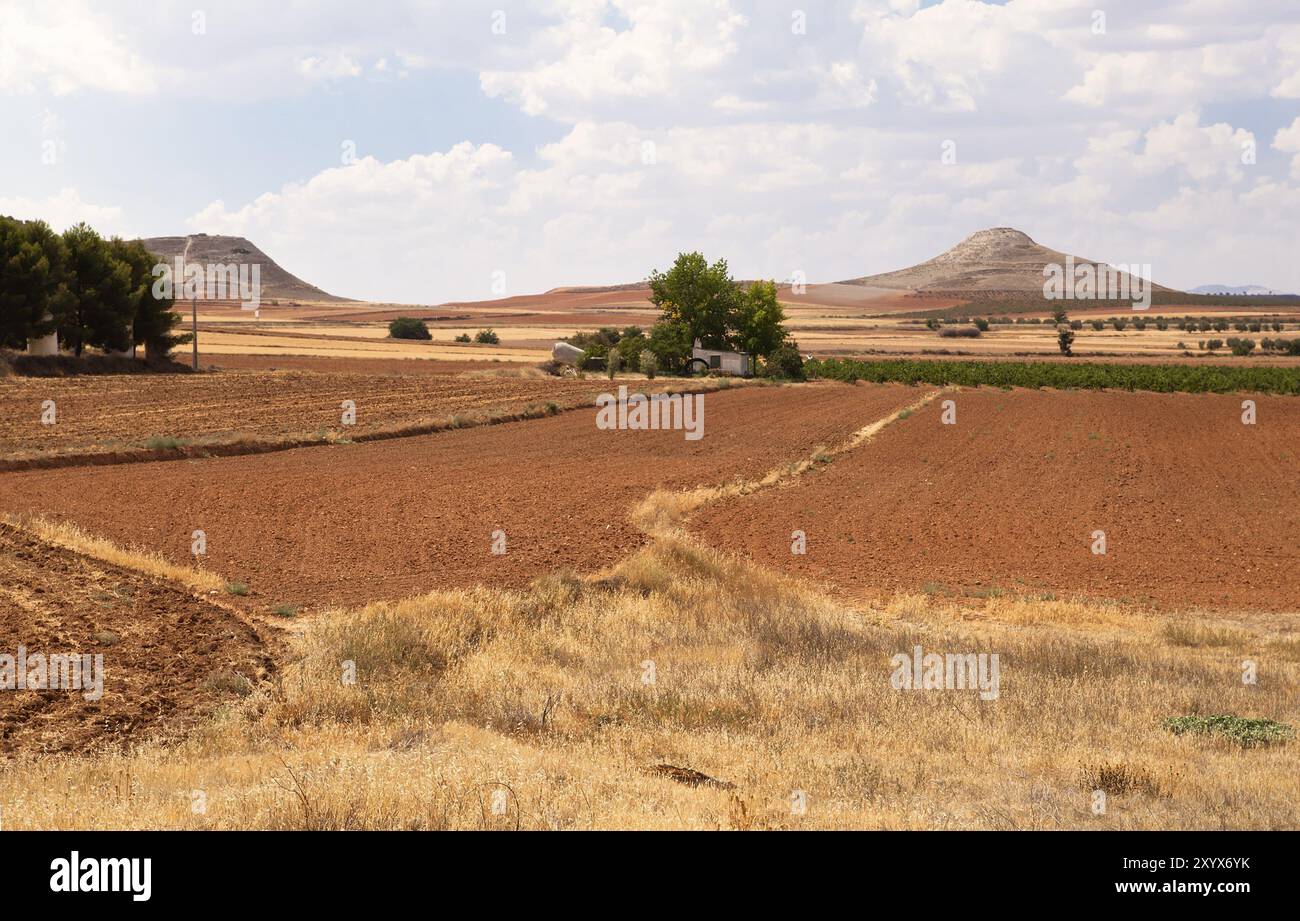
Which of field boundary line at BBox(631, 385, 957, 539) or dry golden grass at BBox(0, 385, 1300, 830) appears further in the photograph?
field boundary line at BBox(631, 385, 957, 539)

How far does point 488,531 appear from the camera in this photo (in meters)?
22.0

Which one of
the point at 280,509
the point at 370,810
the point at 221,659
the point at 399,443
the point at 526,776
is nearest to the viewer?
the point at 370,810

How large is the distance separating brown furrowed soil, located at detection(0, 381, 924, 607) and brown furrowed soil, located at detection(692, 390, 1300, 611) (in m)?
3.00

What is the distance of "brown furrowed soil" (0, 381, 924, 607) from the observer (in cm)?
1850

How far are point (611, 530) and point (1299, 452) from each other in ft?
92.2

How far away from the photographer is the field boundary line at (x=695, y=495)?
23.6 meters

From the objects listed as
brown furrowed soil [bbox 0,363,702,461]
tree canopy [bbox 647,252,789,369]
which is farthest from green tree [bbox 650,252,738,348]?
brown furrowed soil [bbox 0,363,702,461]

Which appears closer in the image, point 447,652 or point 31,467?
point 447,652

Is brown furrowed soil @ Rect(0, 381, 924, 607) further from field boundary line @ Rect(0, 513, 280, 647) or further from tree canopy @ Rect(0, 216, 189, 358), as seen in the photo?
tree canopy @ Rect(0, 216, 189, 358)

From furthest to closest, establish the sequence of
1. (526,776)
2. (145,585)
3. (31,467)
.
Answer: (31,467) → (145,585) → (526,776)

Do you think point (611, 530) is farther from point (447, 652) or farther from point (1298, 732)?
point (1298, 732)

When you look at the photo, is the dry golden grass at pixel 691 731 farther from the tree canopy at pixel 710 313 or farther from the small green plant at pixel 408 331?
the small green plant at pixel 408 331

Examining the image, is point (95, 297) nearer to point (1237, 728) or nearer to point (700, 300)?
point (700, 300)
